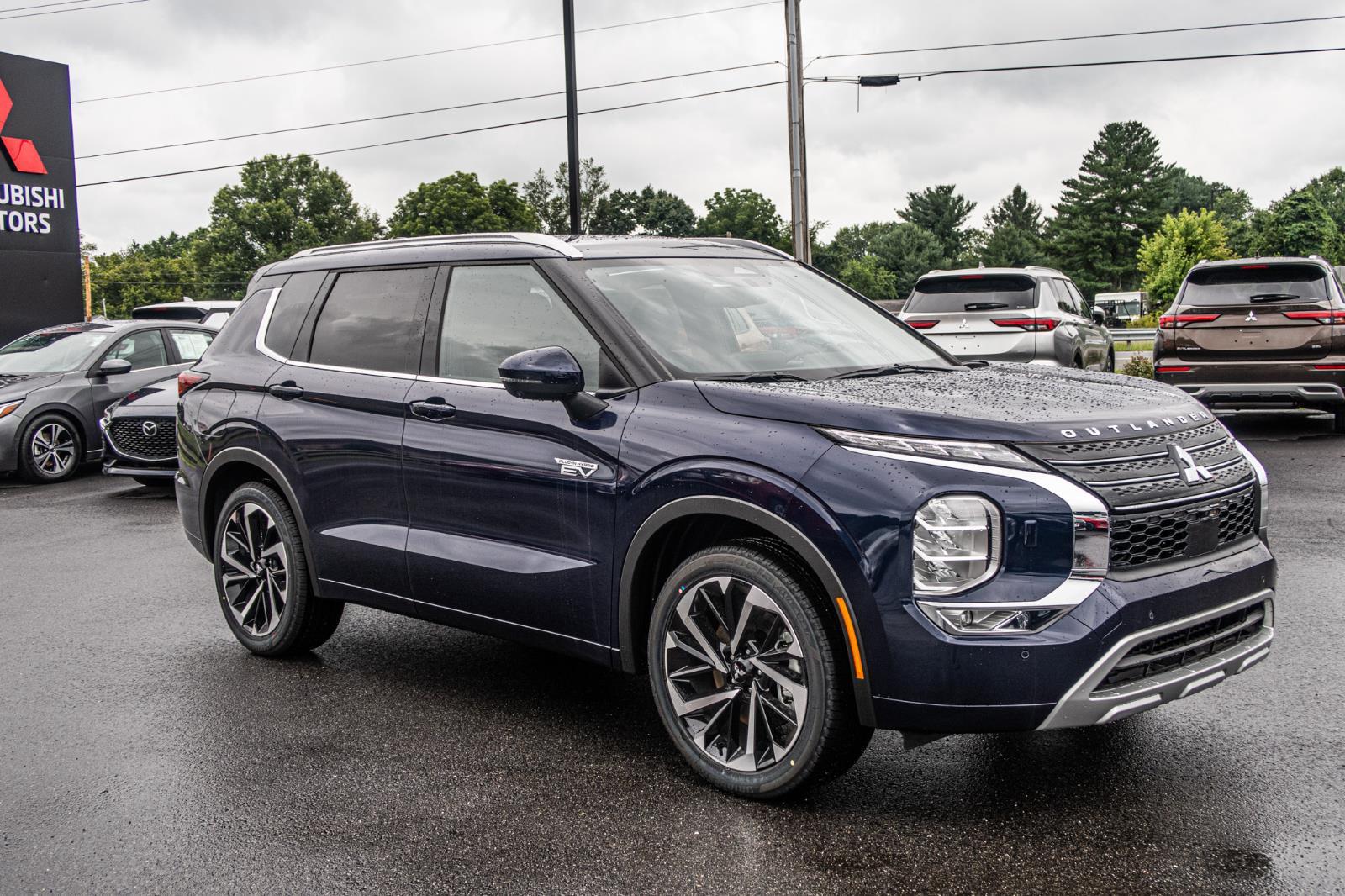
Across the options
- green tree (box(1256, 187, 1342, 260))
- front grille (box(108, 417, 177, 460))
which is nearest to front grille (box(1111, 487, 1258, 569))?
front grille (box(108, 417, 177, 460))

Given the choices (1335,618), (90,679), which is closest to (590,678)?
(90,679)

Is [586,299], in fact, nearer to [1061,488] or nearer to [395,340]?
[395,340]

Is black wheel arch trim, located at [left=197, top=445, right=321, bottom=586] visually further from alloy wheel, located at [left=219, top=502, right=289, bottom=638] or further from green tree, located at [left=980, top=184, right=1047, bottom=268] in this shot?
green tree, located at [left=980, top=184, right=1047, bottom=268]

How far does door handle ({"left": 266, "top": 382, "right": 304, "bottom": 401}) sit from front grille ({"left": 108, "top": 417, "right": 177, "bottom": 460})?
7.01 meters

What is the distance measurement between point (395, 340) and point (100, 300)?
118 meters

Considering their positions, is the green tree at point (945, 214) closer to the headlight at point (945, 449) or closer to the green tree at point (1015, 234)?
the green tree at point (1015, 234)

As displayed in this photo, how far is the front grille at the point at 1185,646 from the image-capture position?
11.1 feet

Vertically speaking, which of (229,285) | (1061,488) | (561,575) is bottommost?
(561,575)

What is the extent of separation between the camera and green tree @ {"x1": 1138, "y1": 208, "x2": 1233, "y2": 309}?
265 ft

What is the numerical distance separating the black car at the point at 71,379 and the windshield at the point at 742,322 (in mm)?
10610

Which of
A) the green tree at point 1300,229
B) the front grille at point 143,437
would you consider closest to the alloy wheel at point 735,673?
the front grille at point 143,437

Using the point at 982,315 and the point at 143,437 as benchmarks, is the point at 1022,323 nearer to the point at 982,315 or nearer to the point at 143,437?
the point at 982,315

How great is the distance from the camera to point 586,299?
437 cm

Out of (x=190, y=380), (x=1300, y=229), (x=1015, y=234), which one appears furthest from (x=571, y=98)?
(x=1015, y=234)
